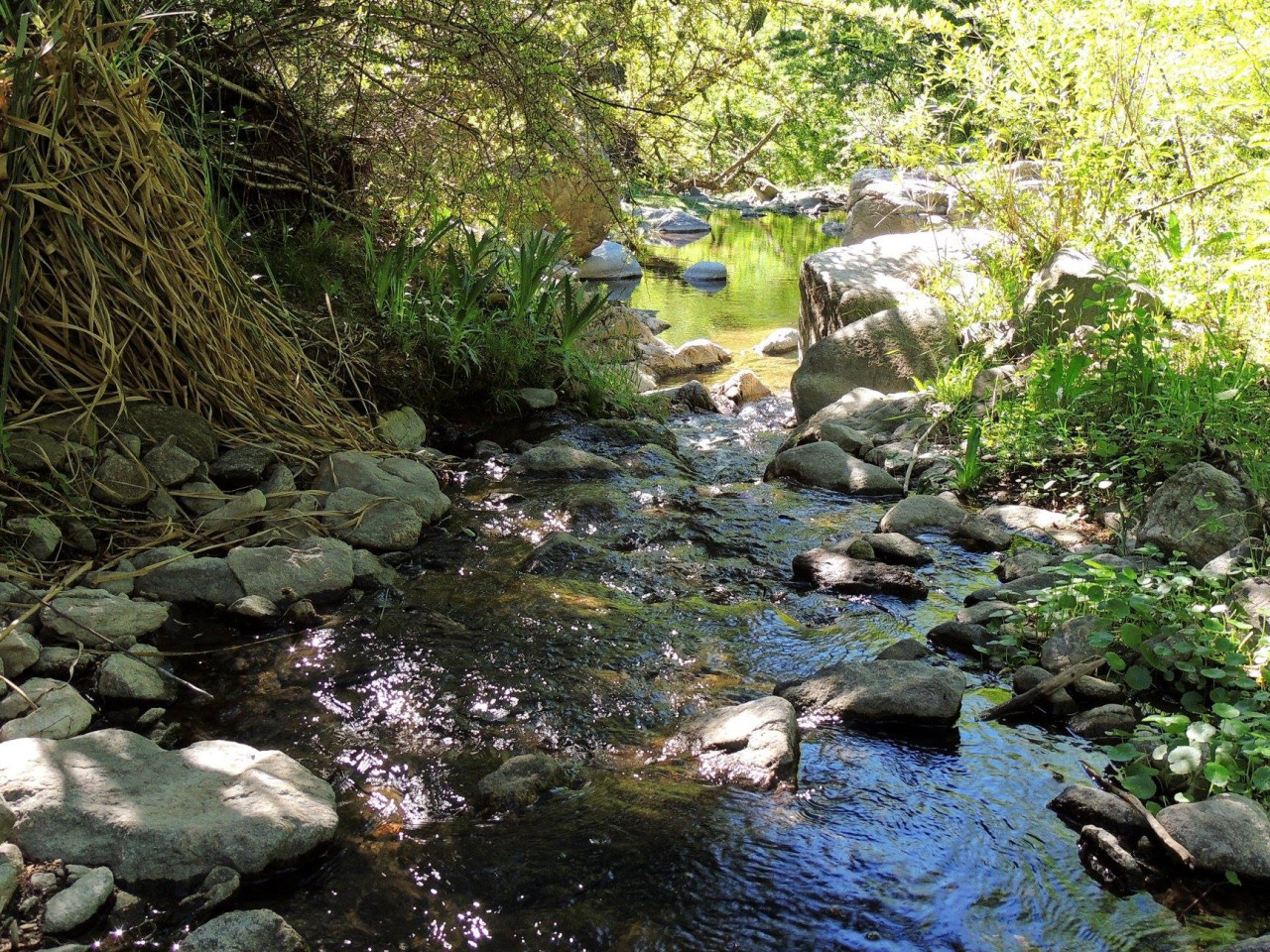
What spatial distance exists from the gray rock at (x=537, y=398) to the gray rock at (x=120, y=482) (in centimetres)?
295

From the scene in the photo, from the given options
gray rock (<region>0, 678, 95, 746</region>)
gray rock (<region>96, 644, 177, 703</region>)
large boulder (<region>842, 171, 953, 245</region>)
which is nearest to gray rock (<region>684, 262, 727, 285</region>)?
large boulder (<region>842, 171, 953, 245</region>)

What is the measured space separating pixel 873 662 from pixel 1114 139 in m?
4.83

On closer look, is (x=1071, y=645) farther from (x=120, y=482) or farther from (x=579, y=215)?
(x=579, y=215)

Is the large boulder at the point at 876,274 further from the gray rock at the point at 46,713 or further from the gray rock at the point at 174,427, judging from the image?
the gray rock at the point at 46,713

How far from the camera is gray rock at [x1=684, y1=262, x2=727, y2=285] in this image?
637 inches

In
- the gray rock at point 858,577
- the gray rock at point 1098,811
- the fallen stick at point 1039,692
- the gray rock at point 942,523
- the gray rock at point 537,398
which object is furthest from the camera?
the gray rock at point 537,398

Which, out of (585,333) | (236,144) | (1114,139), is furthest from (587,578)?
(1114,139)

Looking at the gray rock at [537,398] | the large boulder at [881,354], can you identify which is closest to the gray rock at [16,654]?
the gray rock at [537,398]

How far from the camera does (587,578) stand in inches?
171

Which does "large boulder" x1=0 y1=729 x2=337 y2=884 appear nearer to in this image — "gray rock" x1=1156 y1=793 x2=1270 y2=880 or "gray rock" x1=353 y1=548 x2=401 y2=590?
"gray rock" x1=353 y1=548 x2=401 y2=590

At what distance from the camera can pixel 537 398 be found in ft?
22.2

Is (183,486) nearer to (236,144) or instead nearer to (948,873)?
(236,144)

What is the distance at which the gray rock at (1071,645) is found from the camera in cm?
359

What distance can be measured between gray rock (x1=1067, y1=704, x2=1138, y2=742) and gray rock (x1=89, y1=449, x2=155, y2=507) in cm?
352
